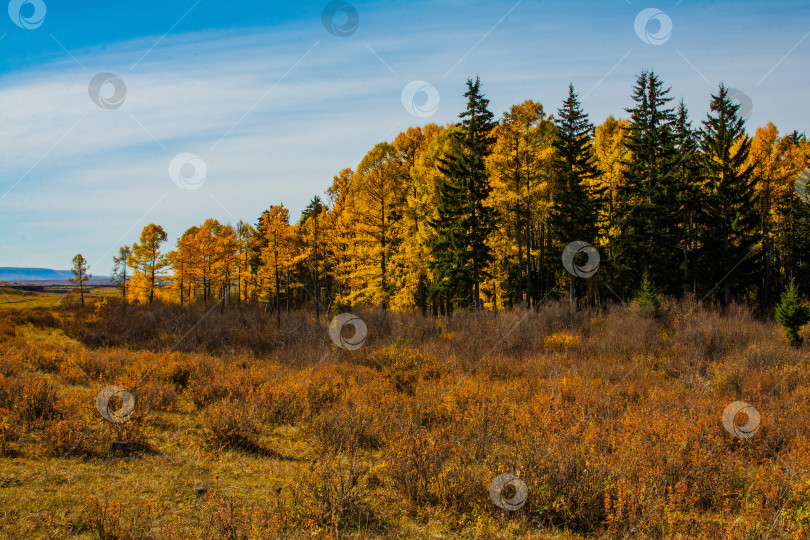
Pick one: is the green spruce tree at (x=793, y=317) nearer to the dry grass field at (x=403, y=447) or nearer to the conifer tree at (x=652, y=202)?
the dry grass field at (x=403, y=447)

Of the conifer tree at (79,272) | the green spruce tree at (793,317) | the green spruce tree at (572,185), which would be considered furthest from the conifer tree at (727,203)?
the conifer tree at (79,272)

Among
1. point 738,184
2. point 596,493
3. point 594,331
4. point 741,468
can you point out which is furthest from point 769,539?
point 738,184

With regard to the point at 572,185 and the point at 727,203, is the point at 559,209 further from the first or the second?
the point at 727,203

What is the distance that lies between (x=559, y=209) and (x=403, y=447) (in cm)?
2214

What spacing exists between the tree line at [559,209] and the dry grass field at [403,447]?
1185cm

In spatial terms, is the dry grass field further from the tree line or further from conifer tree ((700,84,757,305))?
conifer tree ((700,84,757,305))

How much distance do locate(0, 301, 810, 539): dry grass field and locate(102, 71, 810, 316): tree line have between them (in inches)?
467

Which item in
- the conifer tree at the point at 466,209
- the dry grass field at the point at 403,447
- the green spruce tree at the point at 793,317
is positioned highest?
the conifer tree at the point at 466,209

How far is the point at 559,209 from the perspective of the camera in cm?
2506

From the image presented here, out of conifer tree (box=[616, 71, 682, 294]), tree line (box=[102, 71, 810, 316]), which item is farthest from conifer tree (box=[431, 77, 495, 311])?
conifer tree (box=[616, 71, 682, 294])

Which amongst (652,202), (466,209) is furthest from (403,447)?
(652,202)

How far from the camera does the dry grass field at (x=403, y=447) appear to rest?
169 inches

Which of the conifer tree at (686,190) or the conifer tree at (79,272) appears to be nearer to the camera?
the conifer tree at (686,190)

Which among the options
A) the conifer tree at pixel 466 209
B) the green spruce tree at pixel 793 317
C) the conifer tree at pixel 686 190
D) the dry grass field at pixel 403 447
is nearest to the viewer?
the dry grass field at pixel 403 447
